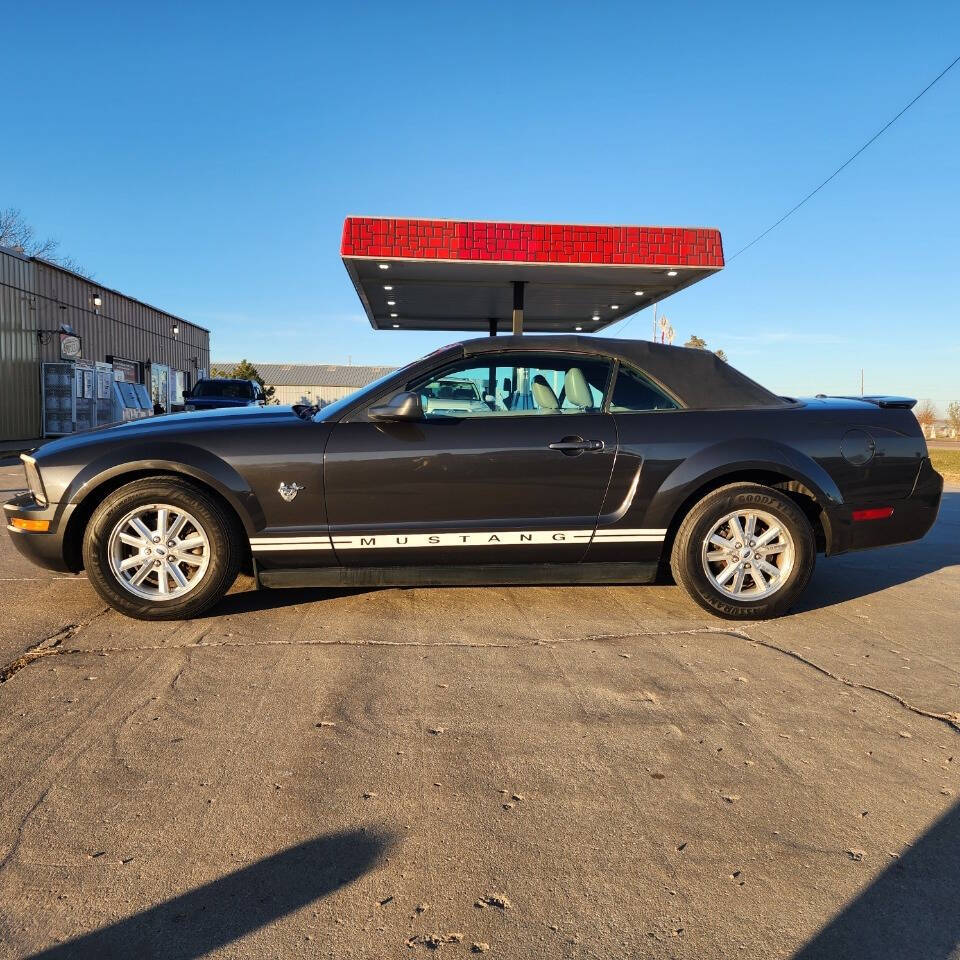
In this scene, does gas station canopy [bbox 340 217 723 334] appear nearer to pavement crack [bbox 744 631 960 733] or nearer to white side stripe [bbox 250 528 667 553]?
white side stripe [bbox 250 528 667 553]

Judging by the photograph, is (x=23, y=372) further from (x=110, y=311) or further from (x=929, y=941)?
(x=929, y=941)

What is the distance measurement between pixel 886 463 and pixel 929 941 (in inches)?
122

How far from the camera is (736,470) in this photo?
417 cm

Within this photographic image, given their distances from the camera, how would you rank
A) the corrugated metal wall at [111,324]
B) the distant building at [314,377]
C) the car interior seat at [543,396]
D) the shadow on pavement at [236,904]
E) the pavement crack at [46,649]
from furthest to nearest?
the distant building at [314,377], the corrugated metal wall at [111,324], the car interior seat at [543,396], the pavement crack at [46,649], the shadow on pavement at [236,904]

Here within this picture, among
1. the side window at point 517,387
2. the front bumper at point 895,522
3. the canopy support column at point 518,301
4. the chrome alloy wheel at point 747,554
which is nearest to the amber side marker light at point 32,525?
the side window at point 517,387

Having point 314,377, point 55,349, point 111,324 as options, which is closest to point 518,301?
point 55,349

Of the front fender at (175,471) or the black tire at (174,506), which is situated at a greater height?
the front fender at (175,471)

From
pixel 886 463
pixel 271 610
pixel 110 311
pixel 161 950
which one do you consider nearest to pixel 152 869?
pixel 161 950

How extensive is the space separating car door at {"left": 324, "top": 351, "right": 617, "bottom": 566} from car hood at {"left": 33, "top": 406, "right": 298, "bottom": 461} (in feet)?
1.71

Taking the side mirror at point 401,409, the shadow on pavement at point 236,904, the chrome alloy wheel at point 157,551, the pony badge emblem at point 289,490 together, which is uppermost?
the side mirror at point 401,409

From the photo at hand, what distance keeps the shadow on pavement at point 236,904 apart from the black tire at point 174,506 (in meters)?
2.16

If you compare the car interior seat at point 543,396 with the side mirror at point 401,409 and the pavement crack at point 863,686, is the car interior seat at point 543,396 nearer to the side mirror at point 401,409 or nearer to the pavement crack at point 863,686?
the side mirror at point 401,409

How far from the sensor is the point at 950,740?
2.75 m

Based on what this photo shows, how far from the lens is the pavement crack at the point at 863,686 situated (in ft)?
9.62
